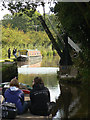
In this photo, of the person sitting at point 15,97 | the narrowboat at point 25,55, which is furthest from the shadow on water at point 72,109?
the narrowboat at point 25,55

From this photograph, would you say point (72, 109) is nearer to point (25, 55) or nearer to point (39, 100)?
point (39, 100)

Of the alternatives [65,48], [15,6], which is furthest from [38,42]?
[15,6]

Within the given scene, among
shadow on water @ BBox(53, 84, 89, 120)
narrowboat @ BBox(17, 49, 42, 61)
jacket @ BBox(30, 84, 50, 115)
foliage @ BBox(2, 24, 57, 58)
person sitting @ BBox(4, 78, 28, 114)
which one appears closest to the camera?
shadow on water @ BBox(53, 84, 89, 120)

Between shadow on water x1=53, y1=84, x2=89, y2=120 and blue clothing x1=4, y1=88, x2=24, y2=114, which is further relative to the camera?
blue clothing x1=4, y1=88, x2=24, y2=114

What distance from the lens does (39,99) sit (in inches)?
258

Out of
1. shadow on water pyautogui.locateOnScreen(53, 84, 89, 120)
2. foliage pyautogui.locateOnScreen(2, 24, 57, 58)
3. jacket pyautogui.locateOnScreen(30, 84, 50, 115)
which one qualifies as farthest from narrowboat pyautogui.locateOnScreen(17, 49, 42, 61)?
jacket pyautogui.locateOnScreen(30, 84, 50, 115)

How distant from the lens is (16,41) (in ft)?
157

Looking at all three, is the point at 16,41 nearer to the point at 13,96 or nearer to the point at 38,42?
the point at 38,42

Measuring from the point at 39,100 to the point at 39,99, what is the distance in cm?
3

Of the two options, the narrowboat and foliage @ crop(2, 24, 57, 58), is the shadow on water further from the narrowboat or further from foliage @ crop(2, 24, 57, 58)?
foliage @ crop(2, 24, 57, 58)

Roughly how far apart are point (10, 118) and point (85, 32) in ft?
13.1

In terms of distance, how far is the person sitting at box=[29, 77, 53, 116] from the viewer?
6.55 meters

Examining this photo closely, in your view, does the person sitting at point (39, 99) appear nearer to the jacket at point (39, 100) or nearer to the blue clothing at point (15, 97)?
the jacket at point (39, 100)

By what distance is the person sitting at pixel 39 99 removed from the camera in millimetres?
6550
